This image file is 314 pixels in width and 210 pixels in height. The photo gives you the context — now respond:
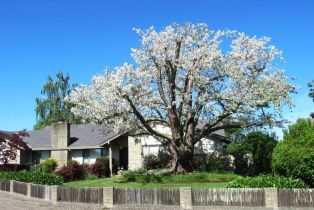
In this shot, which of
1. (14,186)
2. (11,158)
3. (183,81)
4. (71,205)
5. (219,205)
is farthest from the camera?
(11,158)

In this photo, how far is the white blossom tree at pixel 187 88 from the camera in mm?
31109

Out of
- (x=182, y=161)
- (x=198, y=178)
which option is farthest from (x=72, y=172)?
(x=198, y=178)

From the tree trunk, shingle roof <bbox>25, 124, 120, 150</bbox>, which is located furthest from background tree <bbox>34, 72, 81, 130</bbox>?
the tree trunk

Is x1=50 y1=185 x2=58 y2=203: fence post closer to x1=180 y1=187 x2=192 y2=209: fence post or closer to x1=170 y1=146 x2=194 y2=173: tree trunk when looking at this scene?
x1=180 y1=187 x2=192 y2=209: fence post

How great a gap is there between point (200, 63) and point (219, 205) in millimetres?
14660

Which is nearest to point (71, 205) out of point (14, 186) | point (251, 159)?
point (14, 186)

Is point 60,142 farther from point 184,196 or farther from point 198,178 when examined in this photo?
point 184,196

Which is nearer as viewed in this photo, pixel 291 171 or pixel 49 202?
pixel 291 171

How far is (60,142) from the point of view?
4706 cm

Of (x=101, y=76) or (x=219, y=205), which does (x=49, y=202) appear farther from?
(x=101, y=76)

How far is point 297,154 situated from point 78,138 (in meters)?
31.3

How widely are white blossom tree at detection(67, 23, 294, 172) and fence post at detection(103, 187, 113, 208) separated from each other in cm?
994

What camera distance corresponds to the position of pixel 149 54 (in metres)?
32.0

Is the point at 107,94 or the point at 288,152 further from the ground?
the point at 107,94
